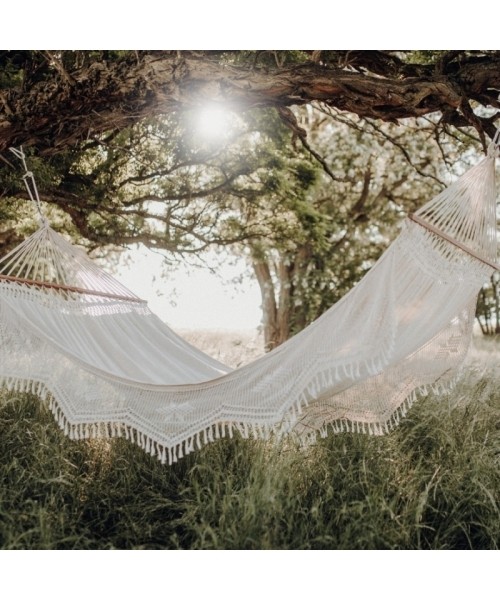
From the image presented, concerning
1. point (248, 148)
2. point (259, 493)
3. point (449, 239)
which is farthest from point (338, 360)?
point (248, 148)

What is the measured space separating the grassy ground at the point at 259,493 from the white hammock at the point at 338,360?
149mm

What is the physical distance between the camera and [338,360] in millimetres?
1807

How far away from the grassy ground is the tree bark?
1.18 meters

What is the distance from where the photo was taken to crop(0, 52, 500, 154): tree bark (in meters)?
2.39

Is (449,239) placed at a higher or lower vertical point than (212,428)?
higher

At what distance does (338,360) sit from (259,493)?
17.1 inches

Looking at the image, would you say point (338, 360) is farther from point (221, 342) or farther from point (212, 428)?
point (221, 342)

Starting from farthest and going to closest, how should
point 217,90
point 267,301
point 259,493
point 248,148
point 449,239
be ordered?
point 267,301, point 248,148, point 217,90, point 449,239, point 259,493

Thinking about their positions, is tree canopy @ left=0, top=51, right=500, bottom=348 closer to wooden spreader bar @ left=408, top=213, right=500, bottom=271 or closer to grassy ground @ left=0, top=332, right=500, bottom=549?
wooden spreader bar @ left=408, top=213, right=500, bottom=271

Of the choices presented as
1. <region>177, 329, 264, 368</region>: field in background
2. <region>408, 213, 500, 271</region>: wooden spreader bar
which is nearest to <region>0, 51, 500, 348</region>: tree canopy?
<region>177, 329, 264, 368</region>: field in background

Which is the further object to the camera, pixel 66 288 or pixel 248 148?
pixel 248 148

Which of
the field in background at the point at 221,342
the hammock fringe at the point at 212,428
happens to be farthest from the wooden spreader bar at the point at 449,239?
the field in background at the point at 221,342

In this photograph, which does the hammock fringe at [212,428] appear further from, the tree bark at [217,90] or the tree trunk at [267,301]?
the tree trunk at [267,301]

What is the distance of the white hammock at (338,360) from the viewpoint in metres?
1.83
